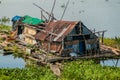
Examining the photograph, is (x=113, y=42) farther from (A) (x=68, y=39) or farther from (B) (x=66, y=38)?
(B) (x=66, y=38)

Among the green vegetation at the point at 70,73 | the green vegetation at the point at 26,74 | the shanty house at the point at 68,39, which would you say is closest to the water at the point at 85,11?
the shanty house at the point at 68,39

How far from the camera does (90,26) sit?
48.2 m

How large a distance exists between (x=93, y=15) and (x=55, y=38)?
24909 millimetres

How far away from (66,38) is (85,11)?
28090mm

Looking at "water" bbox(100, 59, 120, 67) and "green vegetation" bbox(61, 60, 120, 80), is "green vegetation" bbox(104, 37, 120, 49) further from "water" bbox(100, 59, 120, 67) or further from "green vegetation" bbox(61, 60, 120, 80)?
"green vegetation" bbox(61, 60, 120, 80)

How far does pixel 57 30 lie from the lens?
3300 centimetres

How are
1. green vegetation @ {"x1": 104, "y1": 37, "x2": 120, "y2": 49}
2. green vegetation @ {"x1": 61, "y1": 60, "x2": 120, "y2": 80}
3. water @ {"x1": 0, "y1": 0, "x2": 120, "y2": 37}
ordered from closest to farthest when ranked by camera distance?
green vegetation @ {"x1": 61, "y1": 60, "x2": 120, "y2": 80} → green vegetation @ {"x1": 104, "y1": 37, "x2": 120, "y2": 49} → water @ {"x1": 0, "y1": 0, "x2": 120, "y2": 37}

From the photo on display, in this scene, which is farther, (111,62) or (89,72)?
(111,62)

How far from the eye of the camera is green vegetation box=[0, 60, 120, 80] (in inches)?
925

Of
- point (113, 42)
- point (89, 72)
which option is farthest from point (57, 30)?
point (89, 72)

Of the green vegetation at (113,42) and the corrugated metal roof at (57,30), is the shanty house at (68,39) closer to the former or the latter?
the corrugated metal roof at (57,30)

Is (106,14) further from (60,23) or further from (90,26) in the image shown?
(60,23)

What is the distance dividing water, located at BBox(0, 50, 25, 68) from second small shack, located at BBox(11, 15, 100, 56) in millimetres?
2583

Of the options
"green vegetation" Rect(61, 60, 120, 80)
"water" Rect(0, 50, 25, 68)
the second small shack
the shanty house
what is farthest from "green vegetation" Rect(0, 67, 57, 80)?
the shanty house
